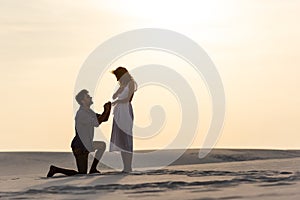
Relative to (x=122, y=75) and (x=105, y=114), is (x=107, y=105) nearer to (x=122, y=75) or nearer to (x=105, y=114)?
(x=105, y=114)

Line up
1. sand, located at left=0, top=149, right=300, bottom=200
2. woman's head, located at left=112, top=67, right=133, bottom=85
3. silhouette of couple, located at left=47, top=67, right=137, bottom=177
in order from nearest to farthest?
sand, located at left=0, top=149, right=300, bottom=200 → woman's head, located at left=112, top=67, right=133, bottom=85 → silhouette of couple, located at left=47, top=67, right=137, bottom=177

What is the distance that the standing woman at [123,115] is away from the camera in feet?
48.1

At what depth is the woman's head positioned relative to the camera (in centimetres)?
1459

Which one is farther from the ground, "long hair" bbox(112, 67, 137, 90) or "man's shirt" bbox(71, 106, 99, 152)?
"long hair" bbox(112, 67, 137, 90)

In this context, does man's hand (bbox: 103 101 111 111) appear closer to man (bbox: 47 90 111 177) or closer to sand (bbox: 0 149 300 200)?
man (bbox: 47 90 111 177)

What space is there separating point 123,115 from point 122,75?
0.74 meters

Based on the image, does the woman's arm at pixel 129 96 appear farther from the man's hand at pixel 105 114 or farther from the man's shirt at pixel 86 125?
the man's shirt at pixel 86 125

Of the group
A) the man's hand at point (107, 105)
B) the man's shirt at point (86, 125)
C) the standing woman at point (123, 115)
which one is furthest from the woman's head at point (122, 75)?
the man's shirt at point (86, 125)

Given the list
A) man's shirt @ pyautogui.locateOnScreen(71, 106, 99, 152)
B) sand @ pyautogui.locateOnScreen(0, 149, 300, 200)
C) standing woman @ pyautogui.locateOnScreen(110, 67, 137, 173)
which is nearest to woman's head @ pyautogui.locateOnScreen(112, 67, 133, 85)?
standing woman @ pyautogui.locateOnScreen(110, 67, 137, 173)

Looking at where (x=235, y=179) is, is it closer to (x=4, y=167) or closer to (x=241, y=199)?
(x=241, y=199)

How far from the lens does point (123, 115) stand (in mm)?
14914

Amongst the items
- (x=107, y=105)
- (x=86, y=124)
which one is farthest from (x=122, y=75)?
(x=86, y=124)

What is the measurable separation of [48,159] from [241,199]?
23076 millimetres

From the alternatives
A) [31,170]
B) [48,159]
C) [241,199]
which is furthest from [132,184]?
[48,159]
